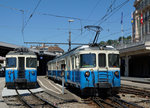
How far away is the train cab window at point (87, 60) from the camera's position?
38.7ft

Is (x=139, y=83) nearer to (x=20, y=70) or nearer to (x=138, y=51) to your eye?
(x=138, y=51)

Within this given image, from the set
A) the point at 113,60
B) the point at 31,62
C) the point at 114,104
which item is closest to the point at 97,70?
the point at 113,60

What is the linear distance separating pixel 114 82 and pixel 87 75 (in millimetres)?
1519

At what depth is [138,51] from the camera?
32.3 meters

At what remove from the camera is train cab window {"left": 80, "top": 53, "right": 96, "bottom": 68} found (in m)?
11.8

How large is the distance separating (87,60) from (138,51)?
22175 millimetres

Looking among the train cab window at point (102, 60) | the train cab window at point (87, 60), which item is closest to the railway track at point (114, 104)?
the train cab window at point (102, 60)

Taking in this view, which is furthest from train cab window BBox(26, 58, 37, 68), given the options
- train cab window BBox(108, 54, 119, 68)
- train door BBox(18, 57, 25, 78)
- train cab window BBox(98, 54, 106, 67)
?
train cab window BBox(108, 54, 119, 68)

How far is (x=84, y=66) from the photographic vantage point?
1177 cm

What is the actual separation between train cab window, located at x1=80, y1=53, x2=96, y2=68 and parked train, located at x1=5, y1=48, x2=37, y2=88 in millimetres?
6282

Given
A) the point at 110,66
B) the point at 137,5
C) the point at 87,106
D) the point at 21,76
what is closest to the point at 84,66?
the point at 110,66

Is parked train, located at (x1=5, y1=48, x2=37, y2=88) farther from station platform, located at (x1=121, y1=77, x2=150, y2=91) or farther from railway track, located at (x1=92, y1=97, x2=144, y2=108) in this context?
station platform, located at (x1=121, y1=77, x2=150, y2=91)

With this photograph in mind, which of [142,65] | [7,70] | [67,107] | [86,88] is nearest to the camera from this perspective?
[67,107]

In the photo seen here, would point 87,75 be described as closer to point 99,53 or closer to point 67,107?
point 99,53
